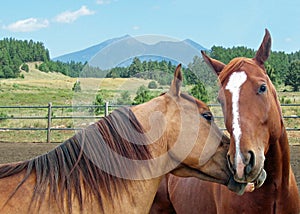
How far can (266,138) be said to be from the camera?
272cm

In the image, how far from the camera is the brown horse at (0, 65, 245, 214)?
2300 mm

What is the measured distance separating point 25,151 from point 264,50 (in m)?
Result: 9.83

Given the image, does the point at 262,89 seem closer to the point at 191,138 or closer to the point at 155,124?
the point at 191,138

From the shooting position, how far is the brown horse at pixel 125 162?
7.55 ft

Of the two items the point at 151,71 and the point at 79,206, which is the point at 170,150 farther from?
the point at 151,71

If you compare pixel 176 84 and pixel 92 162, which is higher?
pixel 176 84

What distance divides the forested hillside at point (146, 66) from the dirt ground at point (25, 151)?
86.3 inches

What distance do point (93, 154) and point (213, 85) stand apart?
4.95 ft

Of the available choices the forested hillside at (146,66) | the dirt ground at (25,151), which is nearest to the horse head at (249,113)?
the forested hillside at (146,66)

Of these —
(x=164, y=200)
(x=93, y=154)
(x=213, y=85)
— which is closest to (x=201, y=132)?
(x=93, y=154)

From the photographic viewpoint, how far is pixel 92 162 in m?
2.40

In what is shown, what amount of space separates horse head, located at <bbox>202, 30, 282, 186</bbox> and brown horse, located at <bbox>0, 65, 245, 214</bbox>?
132mm

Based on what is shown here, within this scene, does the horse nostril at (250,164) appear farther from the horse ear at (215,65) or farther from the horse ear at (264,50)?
the horse ear at (215,65)

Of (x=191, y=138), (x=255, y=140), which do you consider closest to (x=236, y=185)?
(x=255, y=140)
